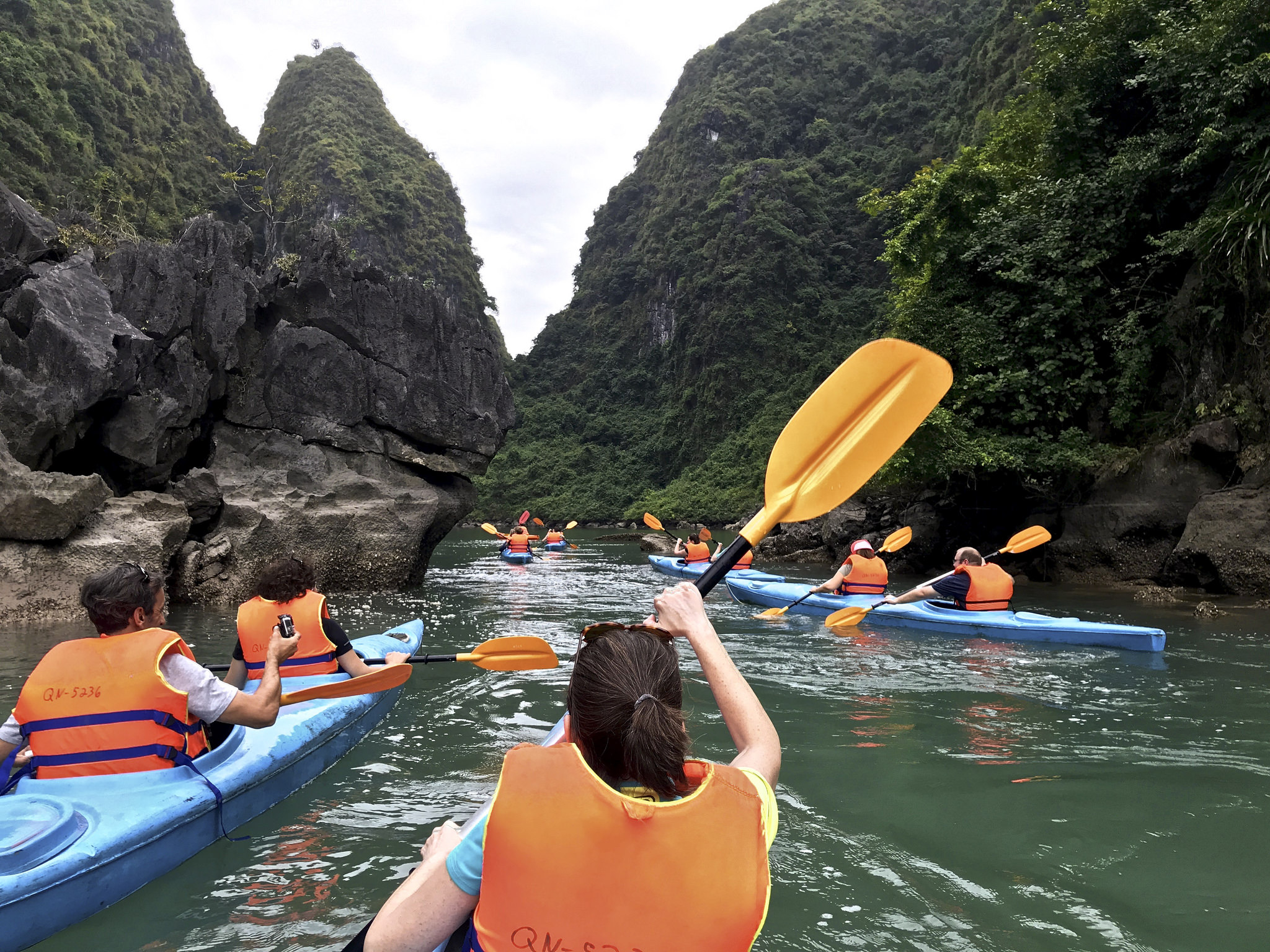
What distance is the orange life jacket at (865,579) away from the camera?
8.59 m

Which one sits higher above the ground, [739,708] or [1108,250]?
[1108,250]

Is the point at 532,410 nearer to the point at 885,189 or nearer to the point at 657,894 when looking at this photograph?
the point at 885,189

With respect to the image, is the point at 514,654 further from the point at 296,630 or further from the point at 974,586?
the point at 974,586

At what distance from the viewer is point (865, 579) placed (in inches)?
339

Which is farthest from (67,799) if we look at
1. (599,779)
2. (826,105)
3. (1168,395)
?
(826,105)

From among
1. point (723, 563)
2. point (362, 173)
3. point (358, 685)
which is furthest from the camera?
point (362, 173)

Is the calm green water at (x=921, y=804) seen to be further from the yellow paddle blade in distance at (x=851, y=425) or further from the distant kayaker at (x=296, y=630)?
the yellow paddle blade in distance at (x=851, y=425)

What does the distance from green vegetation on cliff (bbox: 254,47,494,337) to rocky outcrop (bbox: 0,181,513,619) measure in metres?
33.0

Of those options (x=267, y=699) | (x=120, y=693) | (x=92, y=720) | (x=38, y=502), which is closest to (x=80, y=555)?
(x=38, y=502)

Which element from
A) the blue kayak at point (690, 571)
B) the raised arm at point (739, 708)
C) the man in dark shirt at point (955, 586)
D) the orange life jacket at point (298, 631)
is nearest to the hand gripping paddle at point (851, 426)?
the raised arm at point (739, 708)

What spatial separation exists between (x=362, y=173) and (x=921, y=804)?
53779mm

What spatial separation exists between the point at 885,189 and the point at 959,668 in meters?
39.5

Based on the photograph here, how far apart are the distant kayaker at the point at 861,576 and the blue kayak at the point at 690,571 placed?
83.2 inches

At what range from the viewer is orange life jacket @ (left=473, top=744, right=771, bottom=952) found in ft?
3.84
